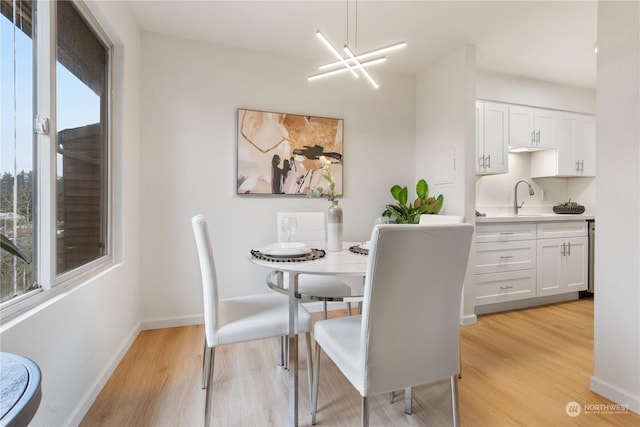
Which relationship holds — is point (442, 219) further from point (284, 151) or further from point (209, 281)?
point (209, 281)

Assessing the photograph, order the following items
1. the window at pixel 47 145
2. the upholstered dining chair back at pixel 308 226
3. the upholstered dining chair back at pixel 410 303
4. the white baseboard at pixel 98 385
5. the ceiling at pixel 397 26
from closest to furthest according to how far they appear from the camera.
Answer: the upholstered dining chair back at pixel 410 303 → the window at pixel 47 145 → the white baseboard at pixel 98 385 → the ceiling at pixel 397 26 → the upholstered dining chair back at pixel 308 226

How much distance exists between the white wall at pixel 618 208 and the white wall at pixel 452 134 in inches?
40.7

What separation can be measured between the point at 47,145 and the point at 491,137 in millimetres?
3612

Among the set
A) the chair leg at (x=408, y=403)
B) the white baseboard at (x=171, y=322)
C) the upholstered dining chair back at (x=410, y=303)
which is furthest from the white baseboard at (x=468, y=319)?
the white baseboard at (x=171, y=322)

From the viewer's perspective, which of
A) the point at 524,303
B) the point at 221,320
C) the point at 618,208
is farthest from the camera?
the point at 524,303

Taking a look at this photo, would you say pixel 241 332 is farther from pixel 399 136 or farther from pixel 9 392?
pixel 399 136

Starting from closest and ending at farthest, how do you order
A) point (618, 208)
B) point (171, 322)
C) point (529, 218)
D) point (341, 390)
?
point (618, 208) < point (341, 390) < point (171, 322) < point (529, 218)

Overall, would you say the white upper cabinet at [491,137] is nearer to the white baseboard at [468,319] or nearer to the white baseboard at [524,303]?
the white baseboard at [524,303]

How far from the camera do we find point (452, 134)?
2875mm

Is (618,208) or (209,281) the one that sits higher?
(618,208)

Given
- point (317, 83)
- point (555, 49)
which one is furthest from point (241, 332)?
point (555, 49)

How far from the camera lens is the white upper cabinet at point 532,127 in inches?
132

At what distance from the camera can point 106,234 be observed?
2059 mm

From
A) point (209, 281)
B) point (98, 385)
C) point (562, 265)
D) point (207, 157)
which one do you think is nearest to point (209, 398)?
point (209, 281)
